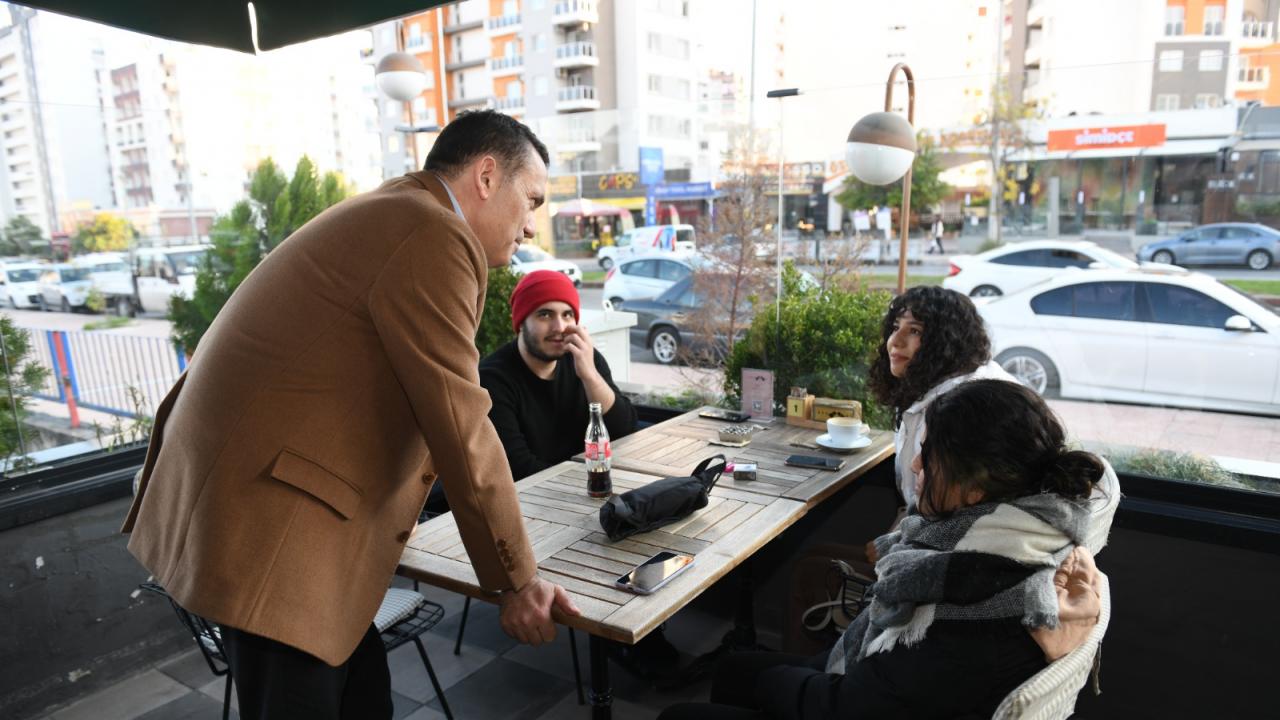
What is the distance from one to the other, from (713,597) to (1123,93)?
2.70 m

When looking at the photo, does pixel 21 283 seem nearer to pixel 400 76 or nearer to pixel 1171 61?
pixel 400 76

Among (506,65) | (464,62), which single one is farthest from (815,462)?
(464,62)

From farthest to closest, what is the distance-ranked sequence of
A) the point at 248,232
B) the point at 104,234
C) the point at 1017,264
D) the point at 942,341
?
the point at 248,232 → the point at 104,234 → the point at 1017,264 → the point at 942,341

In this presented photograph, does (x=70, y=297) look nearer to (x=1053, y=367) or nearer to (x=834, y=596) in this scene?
(x=834, y=596)

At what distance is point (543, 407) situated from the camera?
3125 mm

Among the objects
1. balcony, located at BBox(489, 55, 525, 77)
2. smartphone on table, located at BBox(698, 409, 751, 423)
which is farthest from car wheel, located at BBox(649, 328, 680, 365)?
balcony, located at BBox(489, 55, 525, 77)

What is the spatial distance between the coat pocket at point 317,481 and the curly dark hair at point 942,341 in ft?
6.16

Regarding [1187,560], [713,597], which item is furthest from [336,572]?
[1187,560]

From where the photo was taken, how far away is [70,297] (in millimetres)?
3658

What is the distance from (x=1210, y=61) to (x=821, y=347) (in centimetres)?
178

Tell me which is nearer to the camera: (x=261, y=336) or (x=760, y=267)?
(x=261, y=336)

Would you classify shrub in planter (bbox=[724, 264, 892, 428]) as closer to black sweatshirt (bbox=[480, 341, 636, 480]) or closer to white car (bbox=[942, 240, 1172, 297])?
white car (bbox=[942, 240, 1172, 297])

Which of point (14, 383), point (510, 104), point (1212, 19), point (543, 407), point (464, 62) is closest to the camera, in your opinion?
point (1212, 19)

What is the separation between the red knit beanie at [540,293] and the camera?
3.01 m
